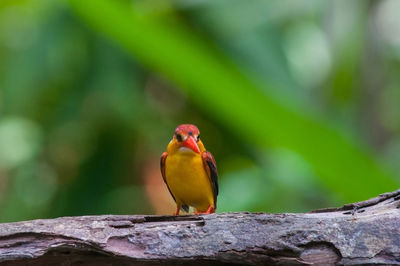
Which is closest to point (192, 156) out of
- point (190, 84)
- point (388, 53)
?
point (190, 84)

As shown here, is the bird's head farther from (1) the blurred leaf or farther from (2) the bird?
(1) the blurred leaf

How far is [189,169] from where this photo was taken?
174 inches

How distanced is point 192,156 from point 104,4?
5.12ft

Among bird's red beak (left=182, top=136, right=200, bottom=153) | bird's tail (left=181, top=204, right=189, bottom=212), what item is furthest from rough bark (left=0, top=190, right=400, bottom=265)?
bird's tail (left=181, top=204, right=189, bottom=212)

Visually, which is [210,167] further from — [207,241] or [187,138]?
[207,241]

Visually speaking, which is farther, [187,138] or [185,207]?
[185,207]

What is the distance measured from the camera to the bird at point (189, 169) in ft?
14.3

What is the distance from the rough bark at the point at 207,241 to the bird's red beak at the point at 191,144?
133 cm

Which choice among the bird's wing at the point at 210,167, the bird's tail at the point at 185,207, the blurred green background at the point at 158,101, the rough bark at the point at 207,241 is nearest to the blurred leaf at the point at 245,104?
the blurred green background at the point at 158,101

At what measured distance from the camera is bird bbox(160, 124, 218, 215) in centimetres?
435

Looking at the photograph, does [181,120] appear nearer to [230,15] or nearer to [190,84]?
[230,15]

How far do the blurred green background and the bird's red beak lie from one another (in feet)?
4.40

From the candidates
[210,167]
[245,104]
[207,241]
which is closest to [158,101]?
[245,104]

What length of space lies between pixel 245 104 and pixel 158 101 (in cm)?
340
